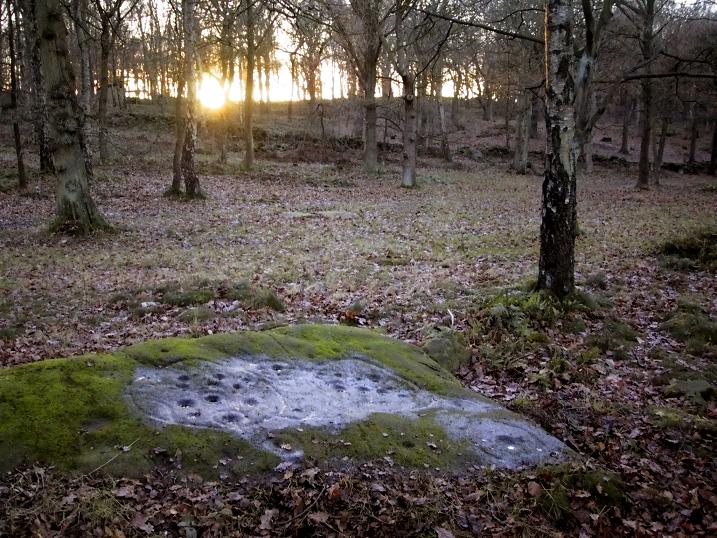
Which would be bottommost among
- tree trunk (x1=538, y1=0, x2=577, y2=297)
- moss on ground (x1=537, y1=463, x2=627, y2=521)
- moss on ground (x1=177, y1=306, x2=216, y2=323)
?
moss on ground (x1=537, y1=463, x2=627, y2=521)

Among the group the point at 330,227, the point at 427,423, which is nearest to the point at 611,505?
the point at 427,423

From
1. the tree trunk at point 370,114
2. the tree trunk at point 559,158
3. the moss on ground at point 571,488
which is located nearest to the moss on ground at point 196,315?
the tree trunk at point 559,158

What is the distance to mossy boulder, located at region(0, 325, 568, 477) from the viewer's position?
3648mm

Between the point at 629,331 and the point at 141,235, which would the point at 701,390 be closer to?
the point at 629,331

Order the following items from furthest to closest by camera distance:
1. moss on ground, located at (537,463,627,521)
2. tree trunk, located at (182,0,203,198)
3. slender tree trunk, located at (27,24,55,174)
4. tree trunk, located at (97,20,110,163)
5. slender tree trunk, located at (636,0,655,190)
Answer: tree trunk, located at (97,20,110,163) → slender tree trunk, located at (636,0,655,190) → slender tree trunk, located at (27,24,55,174) → tree trunk, located at (182,0,203,198) → moss on ground, located at (537,463,627,521)

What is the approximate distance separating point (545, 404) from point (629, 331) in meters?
2.52

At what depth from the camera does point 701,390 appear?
19.2 feet

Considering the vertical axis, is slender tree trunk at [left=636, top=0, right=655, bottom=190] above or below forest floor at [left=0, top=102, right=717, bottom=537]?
above

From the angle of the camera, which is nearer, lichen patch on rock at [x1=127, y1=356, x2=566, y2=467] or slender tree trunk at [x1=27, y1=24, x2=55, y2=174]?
lichen patch on rock at [x1=127, y1=356, x2=566, y2=467]

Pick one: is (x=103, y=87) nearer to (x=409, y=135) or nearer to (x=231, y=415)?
(x=409, y=135)

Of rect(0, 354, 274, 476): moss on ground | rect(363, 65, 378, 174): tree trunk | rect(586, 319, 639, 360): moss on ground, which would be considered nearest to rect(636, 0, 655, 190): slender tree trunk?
rect(363, 65, 378, 174): tree trunk

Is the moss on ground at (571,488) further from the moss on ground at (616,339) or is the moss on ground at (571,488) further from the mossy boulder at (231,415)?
the moss on ground at (616,339)

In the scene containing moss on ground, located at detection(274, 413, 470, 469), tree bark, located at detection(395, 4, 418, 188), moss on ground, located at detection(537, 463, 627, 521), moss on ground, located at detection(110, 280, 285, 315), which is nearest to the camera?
moss on ground, located at detection(537, 463, 627, 521)

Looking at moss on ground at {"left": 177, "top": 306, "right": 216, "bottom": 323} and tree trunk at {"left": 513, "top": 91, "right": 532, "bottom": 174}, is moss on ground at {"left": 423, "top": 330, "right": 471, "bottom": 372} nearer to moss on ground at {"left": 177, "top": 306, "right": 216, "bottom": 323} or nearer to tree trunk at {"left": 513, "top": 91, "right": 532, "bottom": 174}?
moss on ground at {"left": 177, "top": 306, "right": 216, "bottom": 323}
